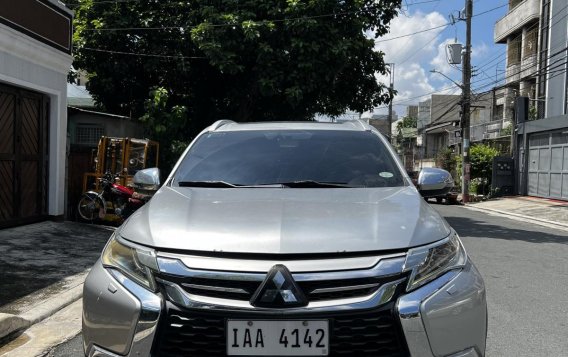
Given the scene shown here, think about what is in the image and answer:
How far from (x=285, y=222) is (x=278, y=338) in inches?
21.6

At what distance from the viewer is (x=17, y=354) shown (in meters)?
3.92

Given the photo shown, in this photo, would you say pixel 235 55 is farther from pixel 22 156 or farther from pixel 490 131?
pixel 490 131

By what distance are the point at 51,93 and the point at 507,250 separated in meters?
8.70

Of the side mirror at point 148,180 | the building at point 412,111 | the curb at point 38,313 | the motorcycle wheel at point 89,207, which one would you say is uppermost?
the building at point 412,111

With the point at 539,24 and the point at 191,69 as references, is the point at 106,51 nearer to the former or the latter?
the point at 191,69

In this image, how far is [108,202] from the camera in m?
11.5

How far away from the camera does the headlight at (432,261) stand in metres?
2.37

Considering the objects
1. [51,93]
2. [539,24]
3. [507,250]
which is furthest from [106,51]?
[539,24]

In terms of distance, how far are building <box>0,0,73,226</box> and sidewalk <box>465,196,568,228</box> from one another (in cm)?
1326

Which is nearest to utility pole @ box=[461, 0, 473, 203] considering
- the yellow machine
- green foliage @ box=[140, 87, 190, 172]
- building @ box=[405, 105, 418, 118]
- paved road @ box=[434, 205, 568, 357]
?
paved road @ box=[434, 205, 568, 357]

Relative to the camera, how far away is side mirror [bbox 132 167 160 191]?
3926 millimetres

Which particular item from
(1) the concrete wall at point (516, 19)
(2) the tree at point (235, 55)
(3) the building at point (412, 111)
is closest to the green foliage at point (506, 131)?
(1) the concrete wall at point (516, 19)

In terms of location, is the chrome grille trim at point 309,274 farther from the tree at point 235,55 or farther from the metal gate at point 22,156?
the tree at point 235,55

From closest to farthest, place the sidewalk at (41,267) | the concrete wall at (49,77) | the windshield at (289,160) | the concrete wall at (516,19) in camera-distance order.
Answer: the windshield at (289,160) → the sidewalk at (41,267) → the concrete wall at (49,77) → the concrete wall at (516,19)
